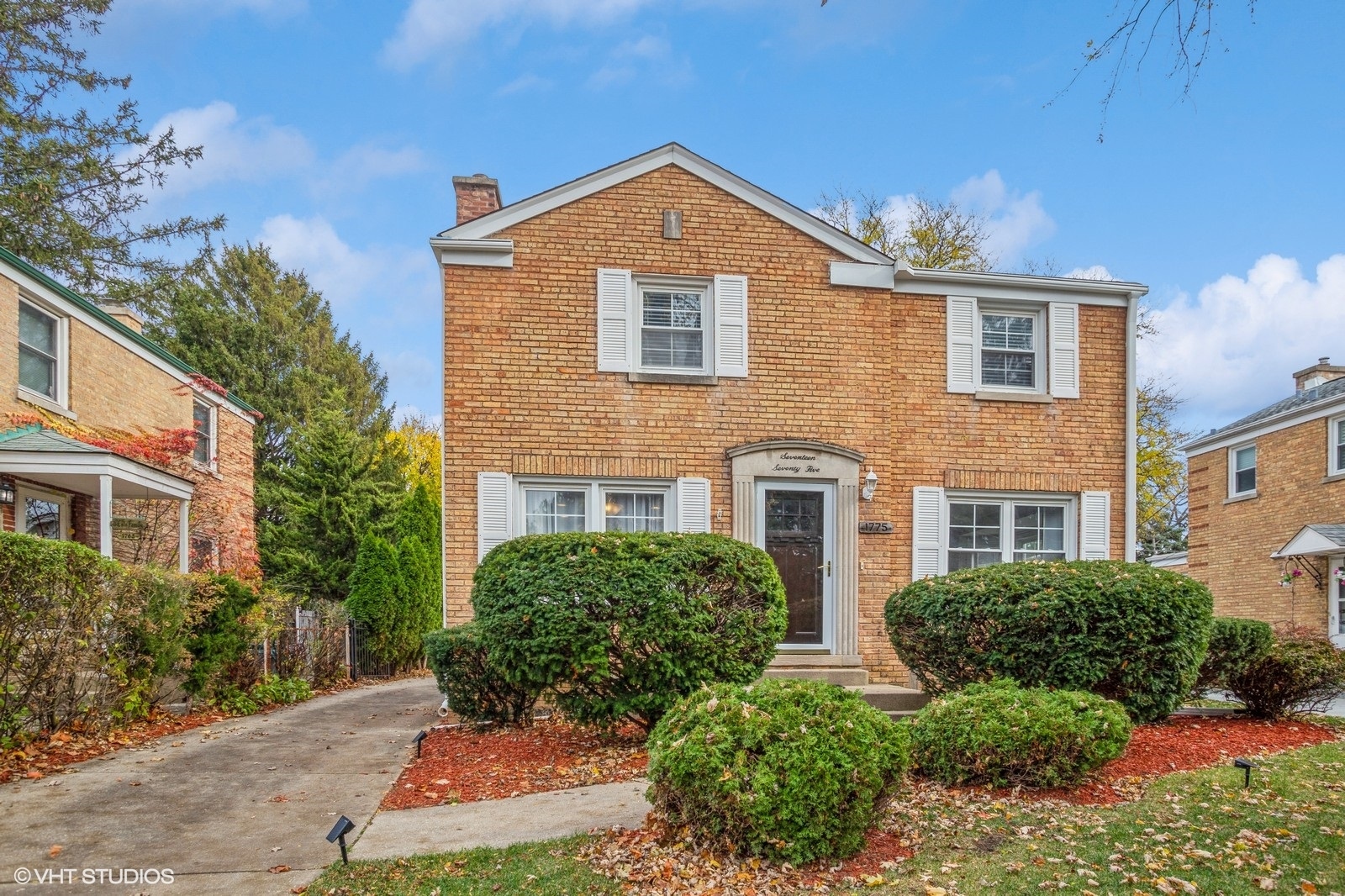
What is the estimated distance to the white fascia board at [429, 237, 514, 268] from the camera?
9266 mm

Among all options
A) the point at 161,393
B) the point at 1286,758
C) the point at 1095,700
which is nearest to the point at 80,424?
the point at 161,393

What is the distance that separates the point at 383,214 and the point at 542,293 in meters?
6.87

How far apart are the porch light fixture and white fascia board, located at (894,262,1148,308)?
243 centimetres

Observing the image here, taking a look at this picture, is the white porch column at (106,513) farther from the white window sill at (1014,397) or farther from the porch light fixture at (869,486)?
the white window sill at (1014,397)

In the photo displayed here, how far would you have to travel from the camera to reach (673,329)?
388 inches

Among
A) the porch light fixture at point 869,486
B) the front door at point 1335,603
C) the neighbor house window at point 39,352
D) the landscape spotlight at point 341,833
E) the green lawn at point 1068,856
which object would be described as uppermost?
the neighbor house window at point 39,352

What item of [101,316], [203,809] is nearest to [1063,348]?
[203,809]

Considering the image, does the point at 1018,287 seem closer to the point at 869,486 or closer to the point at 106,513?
the point at 869,486

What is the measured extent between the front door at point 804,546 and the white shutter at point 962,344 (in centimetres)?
218

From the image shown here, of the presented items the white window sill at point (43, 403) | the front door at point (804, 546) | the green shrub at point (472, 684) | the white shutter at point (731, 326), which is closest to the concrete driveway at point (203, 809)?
the green shrub at point (472, 684)

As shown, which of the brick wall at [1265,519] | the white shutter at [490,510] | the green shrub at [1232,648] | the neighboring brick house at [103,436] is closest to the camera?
the green shrub at [1232,648]

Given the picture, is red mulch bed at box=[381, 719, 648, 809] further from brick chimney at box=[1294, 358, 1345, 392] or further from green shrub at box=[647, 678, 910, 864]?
brick chimney at box=[1294, 358, 1345, 392]

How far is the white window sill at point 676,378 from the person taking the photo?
9.52 metres

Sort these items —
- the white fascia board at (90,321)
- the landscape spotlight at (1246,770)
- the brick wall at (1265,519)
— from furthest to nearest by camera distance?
1. the brick wall at (1265,519)
2. the white fascia board at (90,321)
3. the landscape spotlight at (1246,770)
